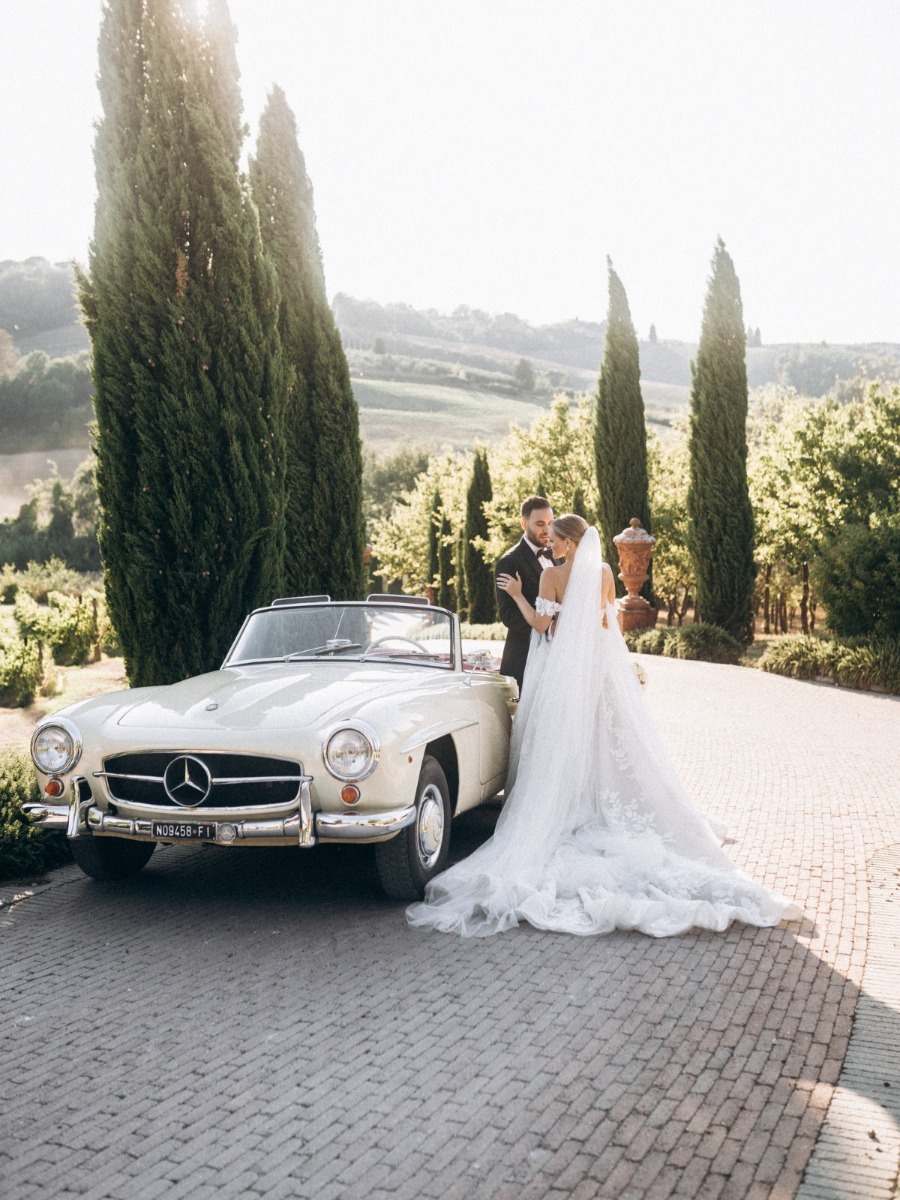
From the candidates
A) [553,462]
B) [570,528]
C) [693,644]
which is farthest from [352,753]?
[553,462]

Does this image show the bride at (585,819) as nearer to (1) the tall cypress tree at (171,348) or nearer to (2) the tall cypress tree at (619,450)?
(1) the tall cypress tree at (171,348)

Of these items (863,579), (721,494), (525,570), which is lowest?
(863,579)

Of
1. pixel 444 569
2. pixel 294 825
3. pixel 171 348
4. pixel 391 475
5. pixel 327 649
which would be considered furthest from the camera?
pixel 391 475

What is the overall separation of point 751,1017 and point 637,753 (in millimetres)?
2572

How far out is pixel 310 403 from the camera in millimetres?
13367

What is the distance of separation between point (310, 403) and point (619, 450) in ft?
43.9

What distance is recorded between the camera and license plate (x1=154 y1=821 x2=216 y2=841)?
207 inches

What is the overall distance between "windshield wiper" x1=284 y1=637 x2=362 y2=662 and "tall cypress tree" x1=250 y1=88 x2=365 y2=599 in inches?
244

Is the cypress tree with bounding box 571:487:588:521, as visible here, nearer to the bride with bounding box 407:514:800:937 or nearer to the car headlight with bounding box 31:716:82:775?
the bride with bounding box 407:514:800:937

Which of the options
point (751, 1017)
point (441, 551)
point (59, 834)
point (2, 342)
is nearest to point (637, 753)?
point (751, 1017)

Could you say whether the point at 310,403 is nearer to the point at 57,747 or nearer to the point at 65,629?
the point at 57,747

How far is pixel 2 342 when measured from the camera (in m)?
A: 98.9

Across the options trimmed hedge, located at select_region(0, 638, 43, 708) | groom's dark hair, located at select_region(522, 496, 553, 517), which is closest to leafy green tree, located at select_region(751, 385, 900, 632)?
groom's dark hair, located at select_region(522, 496, 553, 517)

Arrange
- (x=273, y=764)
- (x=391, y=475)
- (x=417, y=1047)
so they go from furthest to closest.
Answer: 1. (x=391, y=475)
2. (x=273, y=764)
3. (x=417, y=1047)
